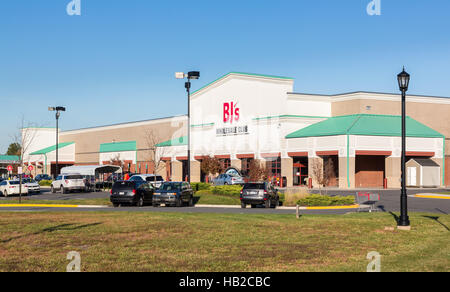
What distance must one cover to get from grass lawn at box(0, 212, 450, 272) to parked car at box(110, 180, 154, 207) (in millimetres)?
9873

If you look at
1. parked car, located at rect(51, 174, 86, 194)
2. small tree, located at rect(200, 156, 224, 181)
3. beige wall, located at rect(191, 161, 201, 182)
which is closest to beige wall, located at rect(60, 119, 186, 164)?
beige wall, located at rect(191, 161, 201, 182)

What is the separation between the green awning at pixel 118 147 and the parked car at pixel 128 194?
57.4 metres

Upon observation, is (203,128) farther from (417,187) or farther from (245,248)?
(245,248)

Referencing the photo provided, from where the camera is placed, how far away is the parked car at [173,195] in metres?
30.1

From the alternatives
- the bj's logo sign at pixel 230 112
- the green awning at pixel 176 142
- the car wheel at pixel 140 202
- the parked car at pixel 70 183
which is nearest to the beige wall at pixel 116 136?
Result: the green awning at pixel 176 142

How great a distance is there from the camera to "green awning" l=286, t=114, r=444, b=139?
52841 mm

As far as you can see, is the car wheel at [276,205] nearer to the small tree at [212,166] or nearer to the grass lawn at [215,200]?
the grass lawn at [215,200]

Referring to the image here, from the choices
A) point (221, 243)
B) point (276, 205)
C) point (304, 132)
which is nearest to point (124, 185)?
point (276, 205)

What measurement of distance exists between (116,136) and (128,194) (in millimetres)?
65749

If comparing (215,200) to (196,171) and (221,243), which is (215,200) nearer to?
(221,243)

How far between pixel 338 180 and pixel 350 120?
722cm

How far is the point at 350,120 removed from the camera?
186ft
